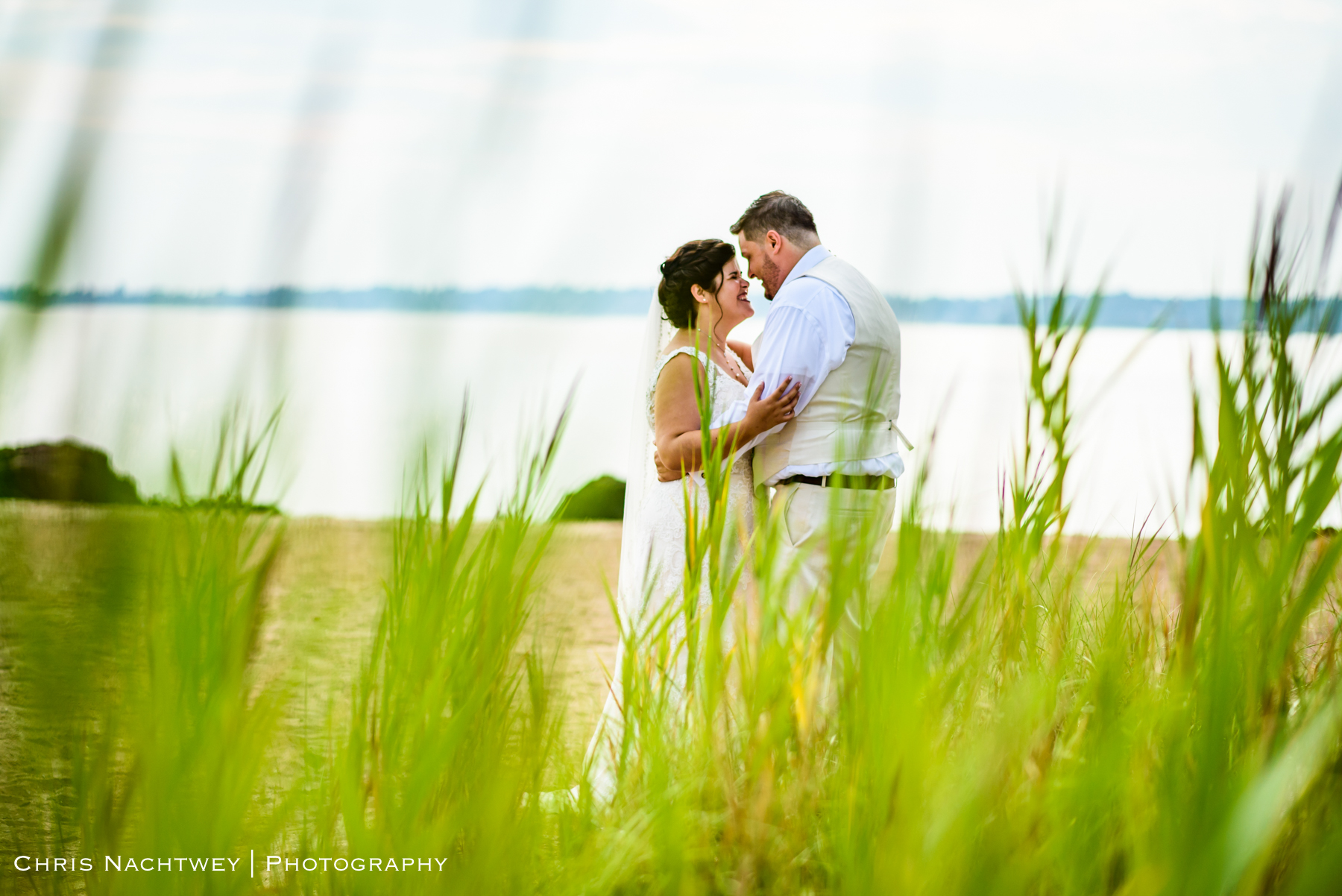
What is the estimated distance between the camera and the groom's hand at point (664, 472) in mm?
3428

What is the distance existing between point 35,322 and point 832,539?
0.84 meters

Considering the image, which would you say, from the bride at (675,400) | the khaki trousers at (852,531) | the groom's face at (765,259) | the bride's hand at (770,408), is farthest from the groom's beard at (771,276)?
the khaki trousers at (852,531)

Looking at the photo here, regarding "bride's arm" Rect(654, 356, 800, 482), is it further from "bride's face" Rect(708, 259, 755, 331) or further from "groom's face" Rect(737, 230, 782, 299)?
"groom's face" Rect(737, 230, 782, 299)

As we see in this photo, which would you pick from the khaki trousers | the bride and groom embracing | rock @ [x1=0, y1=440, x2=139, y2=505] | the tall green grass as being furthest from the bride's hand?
rock @ [x1=0, y1=440, x2=139, y2=505]

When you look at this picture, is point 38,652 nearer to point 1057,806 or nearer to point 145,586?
point 145,586

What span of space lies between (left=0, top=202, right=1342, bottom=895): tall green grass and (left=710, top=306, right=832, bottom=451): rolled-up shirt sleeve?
1.43 meters

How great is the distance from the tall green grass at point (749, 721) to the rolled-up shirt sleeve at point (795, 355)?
1.43 meters

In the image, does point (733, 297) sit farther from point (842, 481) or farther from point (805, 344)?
point (842, 481)

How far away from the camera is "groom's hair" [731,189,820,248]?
3.51 metres

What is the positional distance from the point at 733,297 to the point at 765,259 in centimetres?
18

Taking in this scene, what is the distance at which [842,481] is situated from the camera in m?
1.09

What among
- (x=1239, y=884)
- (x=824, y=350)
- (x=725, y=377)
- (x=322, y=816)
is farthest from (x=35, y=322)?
(x=725, y=377)

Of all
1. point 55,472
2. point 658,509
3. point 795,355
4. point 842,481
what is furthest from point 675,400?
point 55,472

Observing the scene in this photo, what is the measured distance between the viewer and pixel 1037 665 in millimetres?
1480
